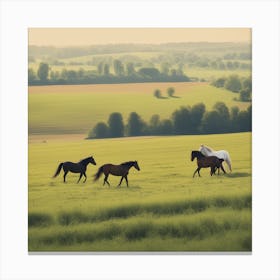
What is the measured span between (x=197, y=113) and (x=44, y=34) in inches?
93.8

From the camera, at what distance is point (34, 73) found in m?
14.1

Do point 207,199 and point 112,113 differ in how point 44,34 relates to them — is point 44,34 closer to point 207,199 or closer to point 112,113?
point 112,113

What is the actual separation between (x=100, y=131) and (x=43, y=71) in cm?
115

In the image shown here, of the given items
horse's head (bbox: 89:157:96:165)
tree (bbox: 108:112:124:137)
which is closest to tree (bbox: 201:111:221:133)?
tree (bbox: 108:112:124:137)

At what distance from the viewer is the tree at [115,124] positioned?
14.1 m

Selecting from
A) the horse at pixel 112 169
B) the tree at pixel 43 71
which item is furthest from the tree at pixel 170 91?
the tree at pixel 43 71

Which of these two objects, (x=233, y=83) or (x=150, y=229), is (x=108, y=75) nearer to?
(x=233, y=83)

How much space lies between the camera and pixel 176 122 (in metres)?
14.2

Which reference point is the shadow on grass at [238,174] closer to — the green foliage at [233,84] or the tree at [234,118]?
the tree at [234,118]

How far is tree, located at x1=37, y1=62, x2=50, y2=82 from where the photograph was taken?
555 inches

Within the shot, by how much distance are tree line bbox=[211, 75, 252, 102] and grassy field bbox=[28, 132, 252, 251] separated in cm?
54

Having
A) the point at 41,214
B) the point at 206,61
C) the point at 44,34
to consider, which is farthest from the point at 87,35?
the point at 41,214

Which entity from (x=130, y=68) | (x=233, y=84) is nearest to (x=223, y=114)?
(x=233, y=84)

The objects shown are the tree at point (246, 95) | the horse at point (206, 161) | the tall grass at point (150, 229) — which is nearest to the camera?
the tall grass at point (150, 229)
